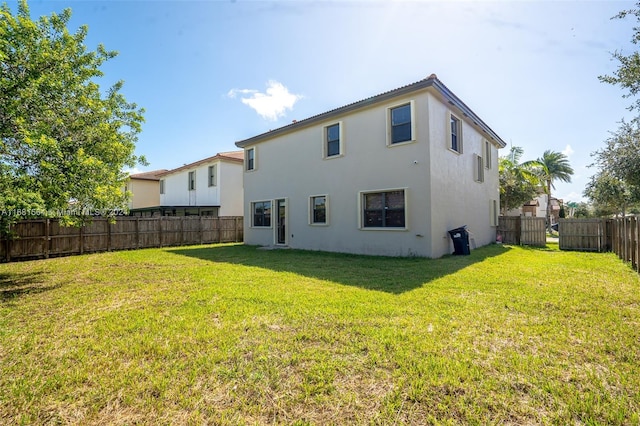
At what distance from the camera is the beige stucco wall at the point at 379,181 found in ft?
32.6

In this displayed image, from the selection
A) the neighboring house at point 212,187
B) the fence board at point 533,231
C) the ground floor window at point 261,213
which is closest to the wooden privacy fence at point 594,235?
the fence board at point 533,231

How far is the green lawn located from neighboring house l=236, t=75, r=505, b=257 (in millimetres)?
4120

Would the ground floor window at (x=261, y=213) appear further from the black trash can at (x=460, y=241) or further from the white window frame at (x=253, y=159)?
the black trash can at (x=460, y=241)

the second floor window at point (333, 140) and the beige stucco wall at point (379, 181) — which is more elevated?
the second floor window at point (333, 140)

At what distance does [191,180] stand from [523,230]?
22.9 m

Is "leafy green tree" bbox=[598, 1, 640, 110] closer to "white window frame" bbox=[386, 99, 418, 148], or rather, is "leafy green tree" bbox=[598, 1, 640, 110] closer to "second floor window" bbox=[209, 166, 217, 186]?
"white window frame" bbox=[386, 99, 418, 148]

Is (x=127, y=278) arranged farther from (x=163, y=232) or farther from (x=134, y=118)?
(x=163, y=232)

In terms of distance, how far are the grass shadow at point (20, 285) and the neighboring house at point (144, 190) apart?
21.7m

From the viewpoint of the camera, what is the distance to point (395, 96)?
10398 mm

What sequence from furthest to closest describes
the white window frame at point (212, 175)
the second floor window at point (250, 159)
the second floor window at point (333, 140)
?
1. the white window frame at point (212, 175)
2. the second floor window at point (250, 159)
3. the second floor window at point (333, 140)

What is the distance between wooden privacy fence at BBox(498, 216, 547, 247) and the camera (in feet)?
48.9

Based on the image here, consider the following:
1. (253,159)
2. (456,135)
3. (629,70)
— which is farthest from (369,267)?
(253,159)

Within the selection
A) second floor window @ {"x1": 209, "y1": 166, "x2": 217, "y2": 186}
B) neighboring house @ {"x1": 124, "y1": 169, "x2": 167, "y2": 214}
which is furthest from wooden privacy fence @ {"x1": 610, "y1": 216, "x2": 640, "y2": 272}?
neighboring house @ {"x1": 124, "y1": 169, "x2": 167, "y2": 214}

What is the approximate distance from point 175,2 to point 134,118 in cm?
375
